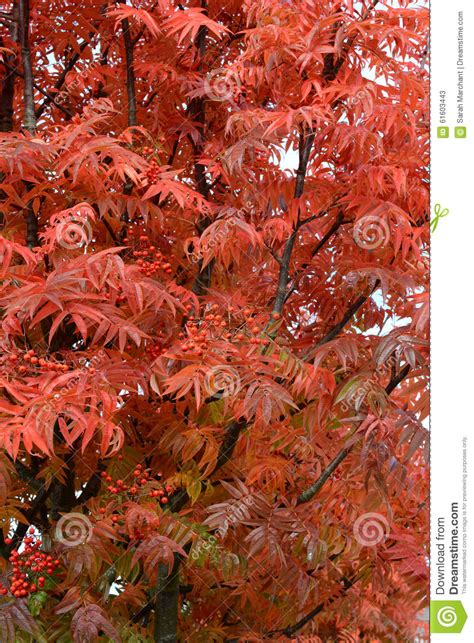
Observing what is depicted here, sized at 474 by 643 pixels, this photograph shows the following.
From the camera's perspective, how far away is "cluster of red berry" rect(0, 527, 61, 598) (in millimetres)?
3656

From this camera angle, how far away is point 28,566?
379 centimetres

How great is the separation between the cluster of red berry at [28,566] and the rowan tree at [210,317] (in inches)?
0.9

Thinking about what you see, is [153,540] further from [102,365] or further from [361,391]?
[361,391]

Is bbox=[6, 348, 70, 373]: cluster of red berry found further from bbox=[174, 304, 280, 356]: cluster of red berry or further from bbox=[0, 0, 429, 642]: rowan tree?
bbox=[174, 304, 280, 356]: cluster of red berry

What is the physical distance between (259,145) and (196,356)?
3.37 ft

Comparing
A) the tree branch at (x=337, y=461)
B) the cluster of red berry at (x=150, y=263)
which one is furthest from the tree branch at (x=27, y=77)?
the tree branch at (x=337, y=461)

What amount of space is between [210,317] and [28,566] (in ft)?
4.78

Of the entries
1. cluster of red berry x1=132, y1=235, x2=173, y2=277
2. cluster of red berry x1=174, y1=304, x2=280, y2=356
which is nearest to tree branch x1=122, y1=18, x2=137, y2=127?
cluster of red berry x1=132, y1=235, x2=173, y2=277
